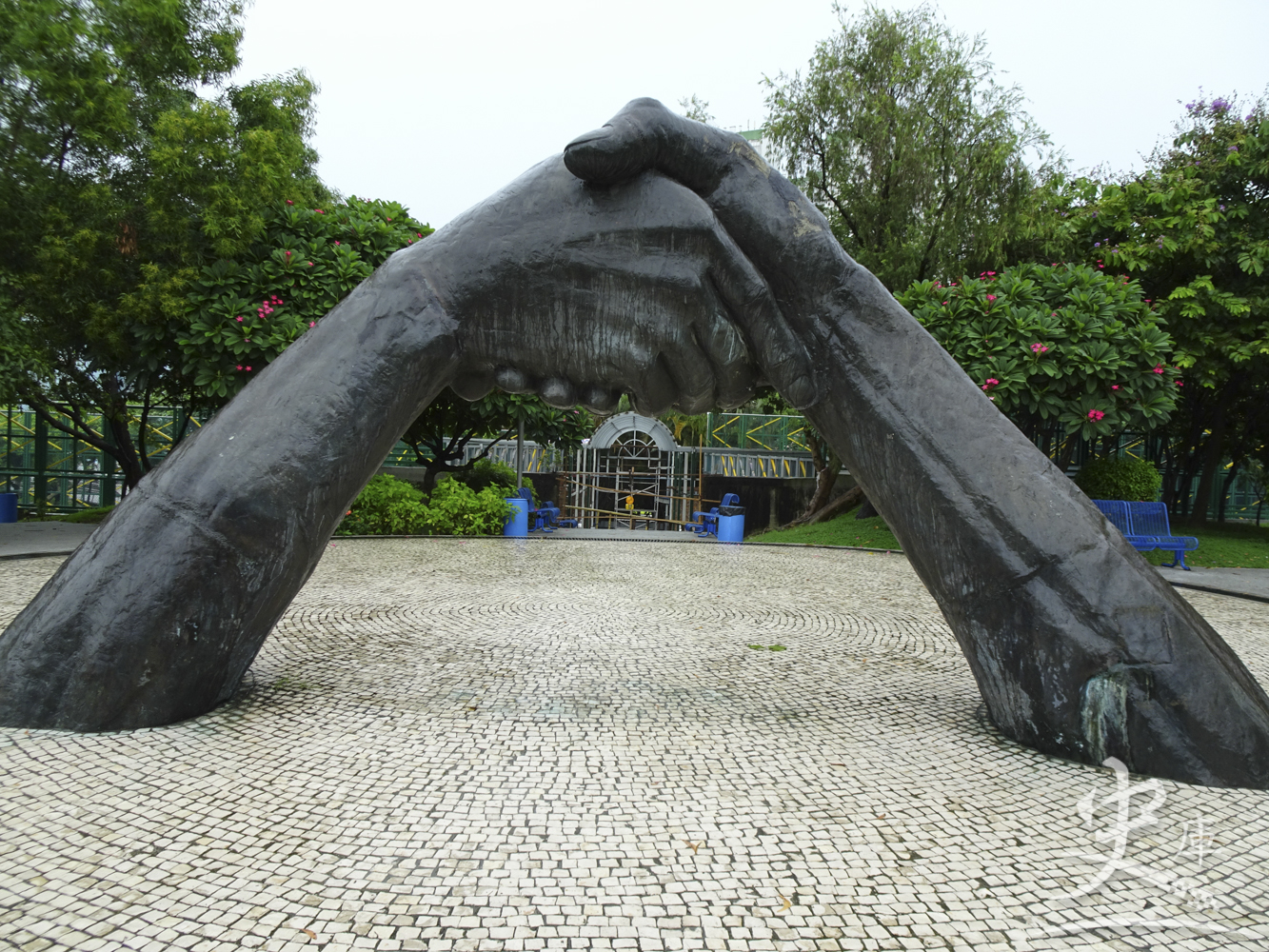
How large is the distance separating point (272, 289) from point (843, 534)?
10.2 meters

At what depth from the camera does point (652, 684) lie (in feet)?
13.6

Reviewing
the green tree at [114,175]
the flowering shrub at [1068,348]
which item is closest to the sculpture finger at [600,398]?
the green tree at [114,175]

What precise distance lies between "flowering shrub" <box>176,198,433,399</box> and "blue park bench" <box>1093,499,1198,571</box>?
423 inches

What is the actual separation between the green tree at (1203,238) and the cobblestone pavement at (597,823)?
37.5ft

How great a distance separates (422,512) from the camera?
1238 centimetres

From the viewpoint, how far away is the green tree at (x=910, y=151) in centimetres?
1348

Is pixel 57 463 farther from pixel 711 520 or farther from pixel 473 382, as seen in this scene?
pixel 473 382

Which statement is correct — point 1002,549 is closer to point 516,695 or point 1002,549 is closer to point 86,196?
point 516,695

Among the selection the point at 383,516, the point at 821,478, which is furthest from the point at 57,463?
the point at 821,478

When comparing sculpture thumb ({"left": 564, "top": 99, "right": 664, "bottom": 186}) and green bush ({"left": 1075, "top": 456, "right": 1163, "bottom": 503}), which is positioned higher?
sculpture thumb ({"left": 564, "top": 99, "right": 664, "bottom": 186})

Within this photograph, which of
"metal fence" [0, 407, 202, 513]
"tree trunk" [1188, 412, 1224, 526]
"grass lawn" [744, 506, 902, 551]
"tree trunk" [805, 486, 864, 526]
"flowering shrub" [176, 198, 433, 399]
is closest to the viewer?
"flowering shrub" [176, 198, 433, 399]

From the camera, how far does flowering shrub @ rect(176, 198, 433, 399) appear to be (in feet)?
32.1

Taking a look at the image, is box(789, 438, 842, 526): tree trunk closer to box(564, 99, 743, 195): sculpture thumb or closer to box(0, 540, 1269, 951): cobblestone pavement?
box(0, 540, 1269, 951): cobblestone pavement

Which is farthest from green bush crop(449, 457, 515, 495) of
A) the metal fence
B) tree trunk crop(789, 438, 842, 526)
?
tree trunk crop(789, 438, 842, 526)
